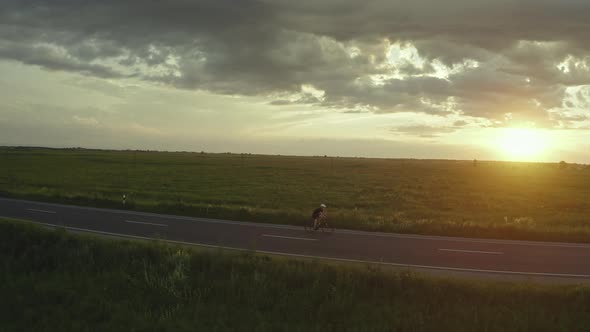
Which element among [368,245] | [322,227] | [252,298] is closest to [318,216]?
[322,227]

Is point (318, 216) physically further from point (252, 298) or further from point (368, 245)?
point (252, 298)

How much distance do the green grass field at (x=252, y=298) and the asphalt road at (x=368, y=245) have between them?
9.55 feet

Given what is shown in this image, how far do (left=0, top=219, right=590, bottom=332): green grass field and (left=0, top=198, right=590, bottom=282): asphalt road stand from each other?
291cm

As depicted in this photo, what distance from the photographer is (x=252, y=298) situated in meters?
10.2

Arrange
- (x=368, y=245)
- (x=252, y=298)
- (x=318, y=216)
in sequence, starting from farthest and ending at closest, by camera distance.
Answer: (x=318, y=216)
(x=368, y=245)
(x=252, y=298)

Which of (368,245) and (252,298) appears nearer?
(252,298)

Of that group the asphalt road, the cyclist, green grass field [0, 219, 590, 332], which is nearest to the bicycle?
the cyclist

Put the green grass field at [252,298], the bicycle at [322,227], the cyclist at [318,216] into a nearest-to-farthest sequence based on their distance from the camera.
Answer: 1. the green grass field at [252,298]
2. the cyclist at [318,216]
3. the bicycle at [322,227]

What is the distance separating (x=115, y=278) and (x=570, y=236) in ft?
62.1

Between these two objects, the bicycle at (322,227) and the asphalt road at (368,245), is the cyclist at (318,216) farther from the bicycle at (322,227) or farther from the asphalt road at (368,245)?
the asphalt road at (368,245)

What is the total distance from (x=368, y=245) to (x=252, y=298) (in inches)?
316

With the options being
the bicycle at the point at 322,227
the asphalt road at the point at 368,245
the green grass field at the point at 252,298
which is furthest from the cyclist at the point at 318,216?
the green grass field at the point at 252,298

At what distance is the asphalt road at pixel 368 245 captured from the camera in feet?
46.6

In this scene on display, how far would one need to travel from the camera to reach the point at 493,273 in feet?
43.9
